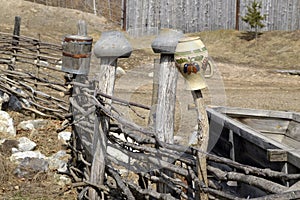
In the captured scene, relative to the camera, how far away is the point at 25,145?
618cm

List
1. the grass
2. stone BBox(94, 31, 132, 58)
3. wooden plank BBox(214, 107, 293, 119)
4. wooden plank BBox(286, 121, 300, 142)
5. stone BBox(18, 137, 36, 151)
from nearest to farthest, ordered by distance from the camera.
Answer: stone BBox(94, 31, 132, 58) → wooden plank BBox(286, 121, 300, 142) → wooden plank BBox(214, 107, 293, 119) → stone BBox(18, 137, 36, 151) → the grass

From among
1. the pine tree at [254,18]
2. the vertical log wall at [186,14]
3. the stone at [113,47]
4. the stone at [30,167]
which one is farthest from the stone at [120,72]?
the stone at [113,47]

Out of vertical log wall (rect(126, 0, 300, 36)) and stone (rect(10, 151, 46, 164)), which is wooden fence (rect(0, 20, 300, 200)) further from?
vertical log wall (rect(126, 0, 300, 36))

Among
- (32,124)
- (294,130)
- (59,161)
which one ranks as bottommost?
(59,161)

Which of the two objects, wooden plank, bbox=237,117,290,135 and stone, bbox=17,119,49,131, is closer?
wooden plank, bbox=237,117,290,135

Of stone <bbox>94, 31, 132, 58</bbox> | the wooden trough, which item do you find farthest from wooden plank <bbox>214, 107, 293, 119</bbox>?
stone <bbox>94, 31, 132, 58</bbox>

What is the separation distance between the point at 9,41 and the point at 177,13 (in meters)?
9.84

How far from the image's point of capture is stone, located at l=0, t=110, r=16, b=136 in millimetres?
6727

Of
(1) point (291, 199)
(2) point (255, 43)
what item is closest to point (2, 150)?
(1) point (291, 199)

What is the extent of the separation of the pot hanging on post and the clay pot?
1534 millimetres

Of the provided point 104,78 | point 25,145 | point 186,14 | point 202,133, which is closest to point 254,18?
point 186,14

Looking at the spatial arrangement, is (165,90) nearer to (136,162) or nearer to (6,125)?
(136,162)

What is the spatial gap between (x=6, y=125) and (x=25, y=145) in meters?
0.74

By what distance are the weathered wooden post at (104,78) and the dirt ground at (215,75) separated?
71cm
